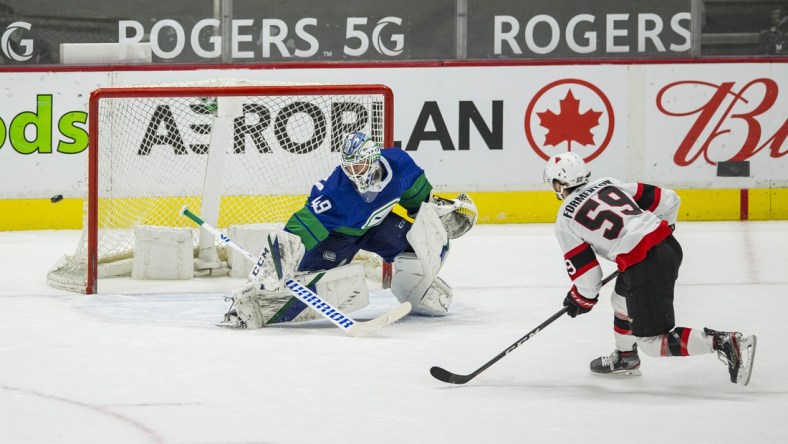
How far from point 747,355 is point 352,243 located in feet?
5.88

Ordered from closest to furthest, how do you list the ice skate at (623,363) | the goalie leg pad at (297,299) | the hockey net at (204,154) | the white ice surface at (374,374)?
the white ice surface at (374,374)
the ice skate at (623,363)
the goalie leg pad at (297,299)
the hockey net at (204,154)

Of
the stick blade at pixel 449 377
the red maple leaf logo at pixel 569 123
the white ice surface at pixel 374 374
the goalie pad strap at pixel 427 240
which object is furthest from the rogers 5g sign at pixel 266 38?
the stick blade at pixel 449 377

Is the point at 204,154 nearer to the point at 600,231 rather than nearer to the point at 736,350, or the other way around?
the point at 600,231

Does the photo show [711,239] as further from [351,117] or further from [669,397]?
[669,397]

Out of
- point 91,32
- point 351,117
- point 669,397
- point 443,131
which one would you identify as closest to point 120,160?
point 351,117

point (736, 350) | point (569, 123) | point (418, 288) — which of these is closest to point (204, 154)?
point (569, 123)

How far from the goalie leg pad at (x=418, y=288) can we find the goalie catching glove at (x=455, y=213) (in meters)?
0.27

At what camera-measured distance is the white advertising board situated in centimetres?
788

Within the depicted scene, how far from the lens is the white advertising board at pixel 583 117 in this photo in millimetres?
7883

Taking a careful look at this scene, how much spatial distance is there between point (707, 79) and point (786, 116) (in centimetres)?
52

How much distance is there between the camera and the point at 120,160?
21.3 feet

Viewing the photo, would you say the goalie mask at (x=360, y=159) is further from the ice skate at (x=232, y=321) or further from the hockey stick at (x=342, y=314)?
the ice skate at (x=232, y=321)

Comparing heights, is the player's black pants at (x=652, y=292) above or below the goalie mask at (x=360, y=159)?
below

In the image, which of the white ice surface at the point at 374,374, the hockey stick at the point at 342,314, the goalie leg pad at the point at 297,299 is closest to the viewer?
the white ice surface at the point at 374,374
